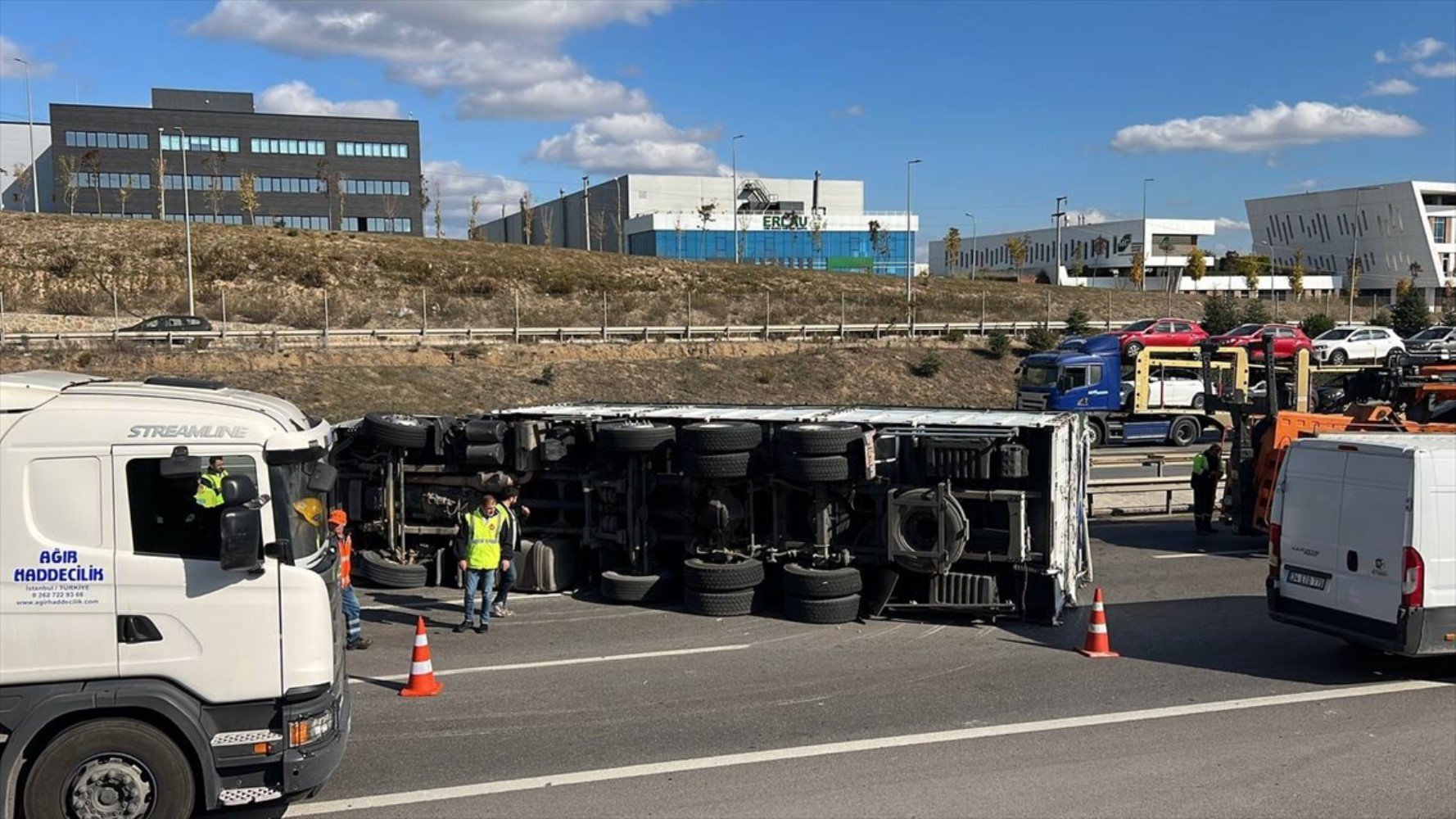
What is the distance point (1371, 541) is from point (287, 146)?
101 m

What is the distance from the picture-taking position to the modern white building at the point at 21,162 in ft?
333

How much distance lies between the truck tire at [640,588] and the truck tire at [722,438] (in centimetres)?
165

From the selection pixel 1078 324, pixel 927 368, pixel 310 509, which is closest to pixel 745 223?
pixel 1078 324

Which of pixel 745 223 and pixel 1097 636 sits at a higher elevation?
pixel 745 223

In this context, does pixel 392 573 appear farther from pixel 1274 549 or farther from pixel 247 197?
pixel 247 197

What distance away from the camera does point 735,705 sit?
8992 mm

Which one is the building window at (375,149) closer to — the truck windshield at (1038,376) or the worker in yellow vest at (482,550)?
the truck windshield at (1038,376)

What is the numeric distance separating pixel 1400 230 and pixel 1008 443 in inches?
4585

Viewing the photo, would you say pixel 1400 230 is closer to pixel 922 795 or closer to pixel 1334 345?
pixel 1334 345

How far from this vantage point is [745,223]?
387 ft

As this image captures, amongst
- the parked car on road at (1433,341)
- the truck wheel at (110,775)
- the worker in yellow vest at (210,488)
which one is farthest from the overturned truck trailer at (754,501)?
the parked car on road at (1433,341)

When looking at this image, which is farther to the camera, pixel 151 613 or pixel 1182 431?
pixel 1182 431

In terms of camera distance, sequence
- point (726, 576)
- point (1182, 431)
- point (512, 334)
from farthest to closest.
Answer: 1. point (512, 334)
2. point (1182, 431)
3. point (726, 576)

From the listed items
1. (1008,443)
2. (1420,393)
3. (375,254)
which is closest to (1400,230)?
(375,254)
